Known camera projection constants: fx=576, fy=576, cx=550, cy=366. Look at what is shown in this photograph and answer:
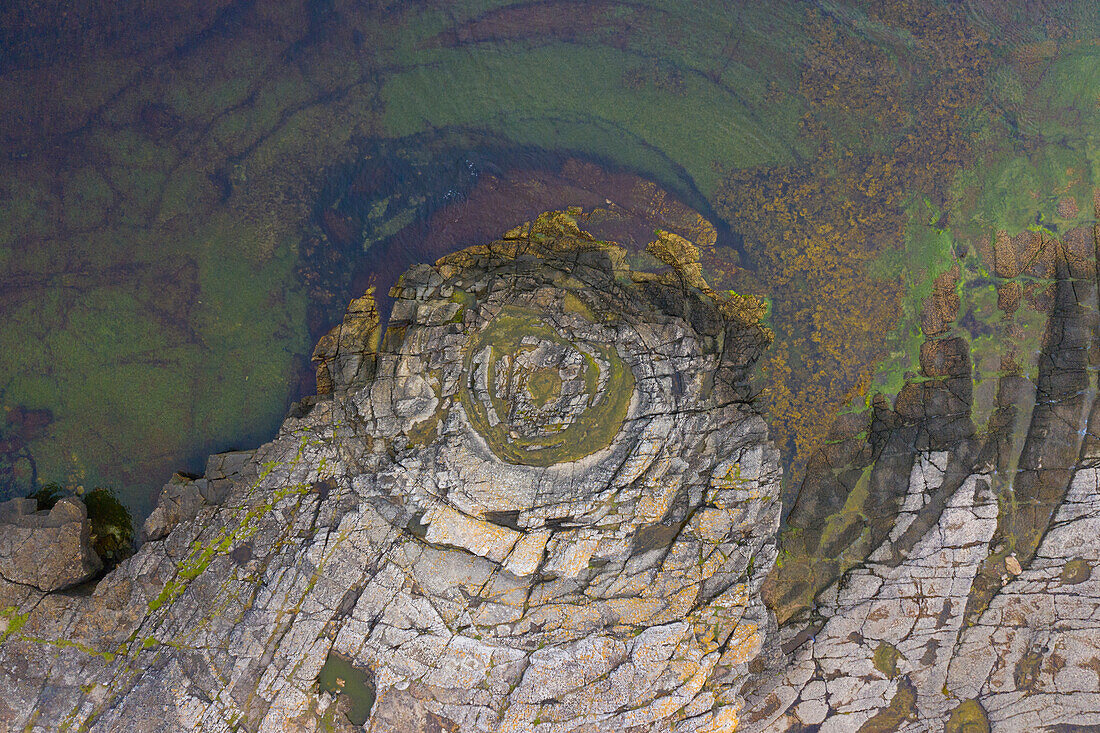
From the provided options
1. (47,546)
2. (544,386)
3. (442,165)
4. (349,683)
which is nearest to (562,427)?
(544,386)

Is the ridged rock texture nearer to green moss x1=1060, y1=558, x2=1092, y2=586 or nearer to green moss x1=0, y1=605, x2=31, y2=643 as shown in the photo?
green moss x1=0, y1=605, x2=31, y2=643

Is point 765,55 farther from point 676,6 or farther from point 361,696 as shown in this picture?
point 361,696

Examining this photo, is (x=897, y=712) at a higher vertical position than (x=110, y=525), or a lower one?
higher

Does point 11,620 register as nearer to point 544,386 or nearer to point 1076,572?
point 544,386

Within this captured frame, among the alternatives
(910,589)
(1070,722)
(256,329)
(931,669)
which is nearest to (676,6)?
(256,329)

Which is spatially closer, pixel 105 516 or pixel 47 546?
pixel 47 546

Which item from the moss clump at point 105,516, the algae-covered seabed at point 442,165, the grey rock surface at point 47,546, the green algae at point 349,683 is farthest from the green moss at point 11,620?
the green algae at point 349,683

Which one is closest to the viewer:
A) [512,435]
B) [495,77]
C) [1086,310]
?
[1086,310]

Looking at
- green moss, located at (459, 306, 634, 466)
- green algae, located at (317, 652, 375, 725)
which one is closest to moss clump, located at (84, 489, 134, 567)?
green algae, located at (317, 652, 375, 725)
